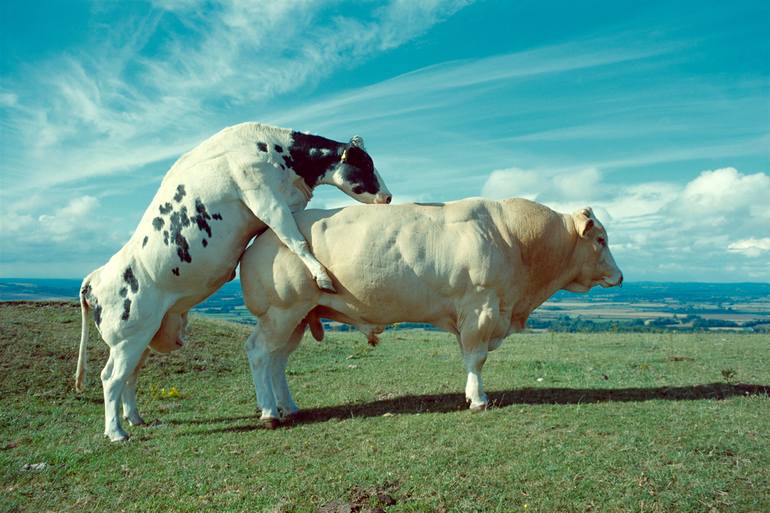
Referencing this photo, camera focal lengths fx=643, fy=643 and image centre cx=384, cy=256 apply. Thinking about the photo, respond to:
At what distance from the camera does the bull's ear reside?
28.2ft

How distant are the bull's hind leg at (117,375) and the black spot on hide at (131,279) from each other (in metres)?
0.66

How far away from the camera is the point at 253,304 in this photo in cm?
838

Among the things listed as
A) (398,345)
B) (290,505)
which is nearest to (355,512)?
(290,505)

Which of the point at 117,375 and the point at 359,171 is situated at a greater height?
the point at 359,171

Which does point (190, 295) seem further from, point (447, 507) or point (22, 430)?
point (447, 507)

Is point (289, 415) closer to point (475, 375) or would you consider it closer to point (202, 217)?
point (475, 375)

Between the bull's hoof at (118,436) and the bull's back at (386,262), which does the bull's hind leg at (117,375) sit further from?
the bull's back at (386,262)

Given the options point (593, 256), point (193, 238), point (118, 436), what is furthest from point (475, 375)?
point (118, 436)

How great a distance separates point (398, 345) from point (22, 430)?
410 inches

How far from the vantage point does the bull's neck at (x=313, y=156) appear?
8.62m

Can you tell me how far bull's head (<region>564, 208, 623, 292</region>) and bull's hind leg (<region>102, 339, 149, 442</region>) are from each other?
19.4 ft

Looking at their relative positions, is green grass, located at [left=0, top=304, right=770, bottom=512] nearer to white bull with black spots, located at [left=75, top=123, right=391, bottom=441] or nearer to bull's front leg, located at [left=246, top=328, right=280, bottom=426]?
bull's front leg, located at [left=246, top=328, right=280, bottom=426]

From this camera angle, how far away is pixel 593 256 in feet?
29.2

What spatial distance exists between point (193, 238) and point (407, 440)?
143 inches
